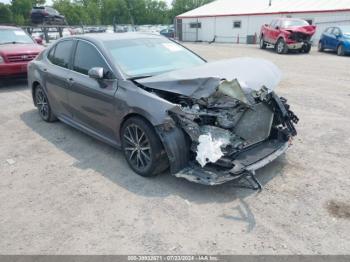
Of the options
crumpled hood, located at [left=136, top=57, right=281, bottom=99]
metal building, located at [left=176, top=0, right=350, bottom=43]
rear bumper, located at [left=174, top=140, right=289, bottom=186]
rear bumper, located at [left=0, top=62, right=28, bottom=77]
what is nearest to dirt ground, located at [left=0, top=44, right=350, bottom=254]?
rear bumper, located at [left=174, top=140, right=289, bottom=186]

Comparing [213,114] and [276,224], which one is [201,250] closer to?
[276,224]

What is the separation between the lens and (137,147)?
169 inches

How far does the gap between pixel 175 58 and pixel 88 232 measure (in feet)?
9.66

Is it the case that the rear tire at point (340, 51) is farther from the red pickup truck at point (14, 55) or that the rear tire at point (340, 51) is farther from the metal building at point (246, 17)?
the red pickup truck at point (14, 55)

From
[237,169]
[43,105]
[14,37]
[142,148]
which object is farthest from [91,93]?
[14,37]

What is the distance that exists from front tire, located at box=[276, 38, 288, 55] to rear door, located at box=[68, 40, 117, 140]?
49.5ft

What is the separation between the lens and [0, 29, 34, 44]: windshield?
34.9 ft

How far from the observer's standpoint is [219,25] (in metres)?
33.8

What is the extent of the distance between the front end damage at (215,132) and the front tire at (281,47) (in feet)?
50.1

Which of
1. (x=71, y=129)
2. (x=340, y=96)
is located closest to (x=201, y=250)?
(x=71, y=129)

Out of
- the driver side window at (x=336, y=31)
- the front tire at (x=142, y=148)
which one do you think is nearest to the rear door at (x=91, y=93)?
the front tire at (x=142, y=148)

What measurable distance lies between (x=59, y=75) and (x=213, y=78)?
297 centimetres

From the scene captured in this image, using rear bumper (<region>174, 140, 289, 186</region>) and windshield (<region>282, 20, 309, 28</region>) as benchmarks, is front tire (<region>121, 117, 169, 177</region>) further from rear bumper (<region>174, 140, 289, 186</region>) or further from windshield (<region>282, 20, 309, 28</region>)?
windshield (<region>282, 20, 309, 28</region>)

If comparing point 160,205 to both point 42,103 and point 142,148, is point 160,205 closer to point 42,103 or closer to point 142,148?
point 142,148
